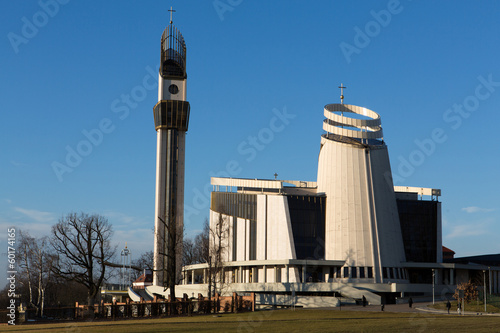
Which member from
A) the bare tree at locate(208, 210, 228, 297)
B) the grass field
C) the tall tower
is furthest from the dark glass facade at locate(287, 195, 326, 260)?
the grass field

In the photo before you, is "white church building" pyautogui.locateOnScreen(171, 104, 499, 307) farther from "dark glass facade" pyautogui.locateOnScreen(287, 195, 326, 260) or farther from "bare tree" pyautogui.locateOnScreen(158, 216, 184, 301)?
"bare tree" pyautogui.locateOnScreen(158, 216, 184, 301)

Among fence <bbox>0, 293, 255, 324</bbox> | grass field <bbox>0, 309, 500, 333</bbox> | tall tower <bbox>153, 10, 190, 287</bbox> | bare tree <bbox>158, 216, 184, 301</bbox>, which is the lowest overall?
fence <bbox>0, 293, 255, 324</bbox>

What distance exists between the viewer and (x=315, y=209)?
8006 centimetres

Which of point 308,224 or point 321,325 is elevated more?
point 308,224

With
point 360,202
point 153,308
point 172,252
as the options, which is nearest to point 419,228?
point 360,202

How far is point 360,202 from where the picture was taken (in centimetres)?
7831

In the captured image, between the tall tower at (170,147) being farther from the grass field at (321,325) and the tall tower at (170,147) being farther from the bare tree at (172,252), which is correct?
the grass field at (321,325)

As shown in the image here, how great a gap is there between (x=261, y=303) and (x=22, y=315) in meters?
22.8

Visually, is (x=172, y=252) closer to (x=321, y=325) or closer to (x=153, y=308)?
(x=153, y=308)

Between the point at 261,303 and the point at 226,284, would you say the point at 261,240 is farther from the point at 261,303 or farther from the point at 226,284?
the point at 261,303

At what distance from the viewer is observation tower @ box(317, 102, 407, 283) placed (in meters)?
77.1

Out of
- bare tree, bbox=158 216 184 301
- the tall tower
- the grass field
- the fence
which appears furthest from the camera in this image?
the tall tower

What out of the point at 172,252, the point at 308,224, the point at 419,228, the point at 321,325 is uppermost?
the point at 308,224

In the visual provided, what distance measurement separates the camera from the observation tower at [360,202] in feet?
253
